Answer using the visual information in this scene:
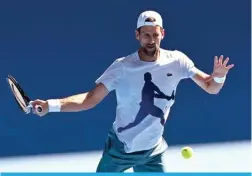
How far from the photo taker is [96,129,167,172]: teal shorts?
3.59 metres

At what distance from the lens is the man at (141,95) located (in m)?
3.52

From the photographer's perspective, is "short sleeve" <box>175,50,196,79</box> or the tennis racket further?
"short sleeve" <box>175,50,196,79</box>

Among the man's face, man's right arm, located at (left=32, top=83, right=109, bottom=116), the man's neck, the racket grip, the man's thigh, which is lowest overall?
the man's thigh

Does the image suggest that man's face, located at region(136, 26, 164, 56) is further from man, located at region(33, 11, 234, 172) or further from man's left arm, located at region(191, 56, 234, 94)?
man's left arm, located at region(191, 56, 234, 94)

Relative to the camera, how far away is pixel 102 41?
5.83 m

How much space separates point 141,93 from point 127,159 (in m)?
0.38

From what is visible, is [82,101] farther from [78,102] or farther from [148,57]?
[148,57]

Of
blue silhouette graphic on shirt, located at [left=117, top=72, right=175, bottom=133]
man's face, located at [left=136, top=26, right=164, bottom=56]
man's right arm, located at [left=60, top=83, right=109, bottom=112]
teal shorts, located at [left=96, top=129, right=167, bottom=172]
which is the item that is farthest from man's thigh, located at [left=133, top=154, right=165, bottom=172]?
man's face, located at [left=136, top=26, right=164, bottom=56]

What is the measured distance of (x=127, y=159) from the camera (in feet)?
11.8

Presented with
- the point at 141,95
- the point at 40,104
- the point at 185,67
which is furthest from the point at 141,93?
the point at 40,104

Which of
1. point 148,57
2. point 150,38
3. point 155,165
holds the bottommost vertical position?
point 155,165

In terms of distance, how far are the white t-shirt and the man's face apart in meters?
0.06

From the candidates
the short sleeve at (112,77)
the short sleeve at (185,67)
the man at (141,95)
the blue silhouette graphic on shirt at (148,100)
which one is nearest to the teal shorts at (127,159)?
the man at (141,95)

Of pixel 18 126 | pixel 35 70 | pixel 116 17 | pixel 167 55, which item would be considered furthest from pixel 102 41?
pixel 167 55
